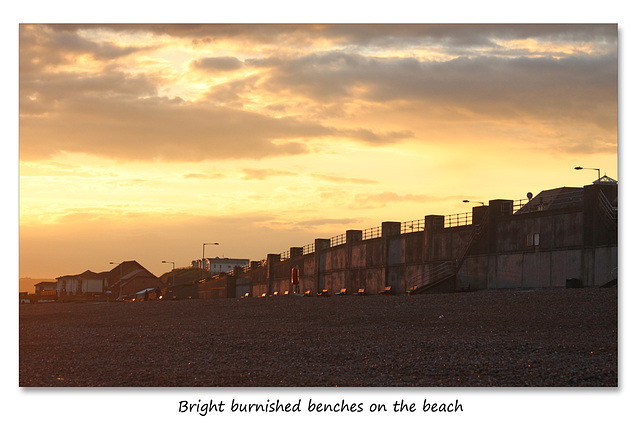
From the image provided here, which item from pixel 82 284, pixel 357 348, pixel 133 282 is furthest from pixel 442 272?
pixel 82 284

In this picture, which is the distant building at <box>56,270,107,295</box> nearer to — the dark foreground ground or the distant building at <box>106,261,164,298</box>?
the distant building at <box>106,261,164,298</box>

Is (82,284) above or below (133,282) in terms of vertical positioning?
below

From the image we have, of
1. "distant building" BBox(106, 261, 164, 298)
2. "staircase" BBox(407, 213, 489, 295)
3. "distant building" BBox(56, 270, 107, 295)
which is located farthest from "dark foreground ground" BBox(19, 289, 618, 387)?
"distant building" BBox(56, 270, 107, 295)

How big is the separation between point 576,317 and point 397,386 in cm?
1152

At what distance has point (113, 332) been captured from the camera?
2609 cm

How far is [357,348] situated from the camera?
19422mm

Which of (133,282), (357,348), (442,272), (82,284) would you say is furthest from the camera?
(82,284)

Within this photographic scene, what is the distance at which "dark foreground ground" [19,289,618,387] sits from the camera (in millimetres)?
15781

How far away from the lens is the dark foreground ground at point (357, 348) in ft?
51.8

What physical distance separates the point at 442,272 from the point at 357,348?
29554 millimetres

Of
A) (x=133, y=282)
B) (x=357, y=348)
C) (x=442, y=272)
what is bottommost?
(x=133, y=282)

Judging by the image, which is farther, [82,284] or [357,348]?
[82,284]

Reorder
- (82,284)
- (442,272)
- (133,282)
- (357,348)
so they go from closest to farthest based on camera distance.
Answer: (357,348)
(442,272)
(133,282)
(82,284)

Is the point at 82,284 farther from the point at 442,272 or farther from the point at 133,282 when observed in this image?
the point at 442,272
